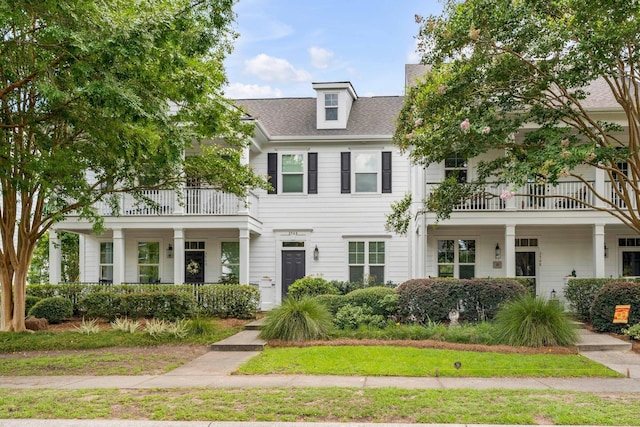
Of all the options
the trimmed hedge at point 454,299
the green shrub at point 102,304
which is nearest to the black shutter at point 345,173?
the trimmed hedge at point 454,299

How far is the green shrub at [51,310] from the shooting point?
1689 cm

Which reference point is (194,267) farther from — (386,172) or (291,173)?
(386,172)

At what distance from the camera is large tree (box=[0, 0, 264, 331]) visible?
8578 millimetres

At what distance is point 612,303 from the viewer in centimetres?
1342

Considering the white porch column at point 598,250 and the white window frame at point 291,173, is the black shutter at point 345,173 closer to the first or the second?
the white window frame at point 291,173

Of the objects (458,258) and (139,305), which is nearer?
(139,305)

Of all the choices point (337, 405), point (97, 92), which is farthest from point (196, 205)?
point (337, 405)

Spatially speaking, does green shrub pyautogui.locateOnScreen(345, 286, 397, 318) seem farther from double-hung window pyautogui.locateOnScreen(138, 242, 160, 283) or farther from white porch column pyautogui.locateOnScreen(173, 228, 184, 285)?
double-hung window pyautogui.locateOnScreen(138, 242, 160, 283)

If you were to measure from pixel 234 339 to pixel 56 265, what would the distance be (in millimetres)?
9934

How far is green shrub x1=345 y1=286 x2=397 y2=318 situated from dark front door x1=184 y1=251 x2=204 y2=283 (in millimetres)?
8385

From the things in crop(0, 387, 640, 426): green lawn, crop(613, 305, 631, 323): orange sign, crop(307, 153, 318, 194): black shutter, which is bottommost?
crop(0, 387, 640, 426): green lawn

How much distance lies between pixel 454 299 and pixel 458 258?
5680 millimetres

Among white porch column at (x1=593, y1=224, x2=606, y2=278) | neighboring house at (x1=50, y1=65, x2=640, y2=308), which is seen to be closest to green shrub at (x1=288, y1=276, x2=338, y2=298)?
neighboring house at (x1=50, y1=65, x2=640, y2=308)

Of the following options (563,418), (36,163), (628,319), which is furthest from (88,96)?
(628,319)
